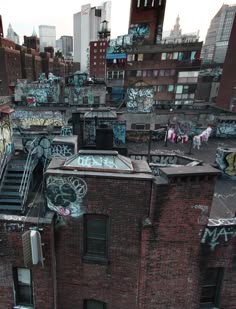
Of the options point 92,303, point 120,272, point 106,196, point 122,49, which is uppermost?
point 122,49

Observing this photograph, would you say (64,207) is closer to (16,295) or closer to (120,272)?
(120,272)

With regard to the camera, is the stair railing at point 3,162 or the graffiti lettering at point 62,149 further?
the graffiti lettering at point 62,149

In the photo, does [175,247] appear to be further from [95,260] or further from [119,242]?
[95,260]

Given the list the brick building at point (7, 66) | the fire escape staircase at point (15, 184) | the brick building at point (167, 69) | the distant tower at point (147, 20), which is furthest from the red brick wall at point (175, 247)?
the brick building at point (7, 66)

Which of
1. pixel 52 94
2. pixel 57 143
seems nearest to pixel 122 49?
pixel 52 94

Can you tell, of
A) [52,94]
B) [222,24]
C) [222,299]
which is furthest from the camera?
[222,24]

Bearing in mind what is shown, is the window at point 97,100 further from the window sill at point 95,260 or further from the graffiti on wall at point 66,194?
the window sill at point 95,260

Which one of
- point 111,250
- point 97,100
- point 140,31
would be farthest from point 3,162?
point 140,31
